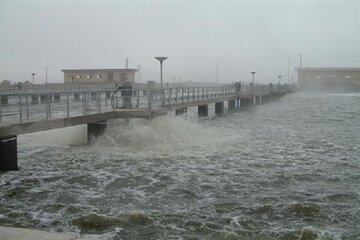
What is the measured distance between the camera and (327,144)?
18359 mm

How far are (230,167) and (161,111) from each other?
306 inches

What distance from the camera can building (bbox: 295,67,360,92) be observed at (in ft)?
361

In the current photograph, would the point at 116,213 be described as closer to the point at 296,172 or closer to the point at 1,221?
the point at 1,221

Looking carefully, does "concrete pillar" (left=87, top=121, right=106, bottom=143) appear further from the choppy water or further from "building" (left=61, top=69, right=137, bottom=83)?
"building" (left=61, top=69, right=137, bottom=83)

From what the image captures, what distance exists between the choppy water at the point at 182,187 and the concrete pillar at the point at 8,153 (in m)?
0.38

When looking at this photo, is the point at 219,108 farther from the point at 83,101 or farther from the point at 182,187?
the point at 182,187

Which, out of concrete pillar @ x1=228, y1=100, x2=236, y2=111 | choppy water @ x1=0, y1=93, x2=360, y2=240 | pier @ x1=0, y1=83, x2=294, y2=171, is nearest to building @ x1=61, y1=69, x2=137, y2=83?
concrete pillar @ x1=228, y1=100, x2=236, y2=111

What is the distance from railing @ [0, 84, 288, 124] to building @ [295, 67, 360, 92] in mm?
79574

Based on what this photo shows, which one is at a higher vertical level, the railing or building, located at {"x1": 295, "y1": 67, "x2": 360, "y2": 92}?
building, located at {"x1": 295, "y1": 67, "x2": 360, "y2": 92}

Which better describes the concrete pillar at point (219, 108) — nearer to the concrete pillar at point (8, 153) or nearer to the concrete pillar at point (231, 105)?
the concrete pillar at point (231, 105)

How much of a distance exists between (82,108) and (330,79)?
365ft

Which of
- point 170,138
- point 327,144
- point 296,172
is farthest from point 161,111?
point 296,172

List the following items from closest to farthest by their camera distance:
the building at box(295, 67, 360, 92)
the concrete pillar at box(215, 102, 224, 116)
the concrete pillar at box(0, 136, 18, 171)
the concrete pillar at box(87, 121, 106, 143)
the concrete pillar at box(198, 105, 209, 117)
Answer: the concrete pillar at box(0, 136, 18, 171), the concrete pillar at box(87, 121, 106, 143), the concrete pillar at box(198, 105, 209, 117), the concrete pillar at box(215, 102, 224, 116), the building at box(295, 67, 360, 92)

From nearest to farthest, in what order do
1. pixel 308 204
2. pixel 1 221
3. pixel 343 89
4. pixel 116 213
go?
pixel 1 221
pixel 116 213
pixel 308 204
pixel 343 89
